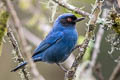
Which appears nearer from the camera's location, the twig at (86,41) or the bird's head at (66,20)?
the twig at (86,41)

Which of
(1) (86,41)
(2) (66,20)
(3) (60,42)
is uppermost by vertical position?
(2) (66,20)

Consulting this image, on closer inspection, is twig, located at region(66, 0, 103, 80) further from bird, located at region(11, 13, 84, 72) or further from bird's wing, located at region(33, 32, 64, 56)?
bird's wing, located at region(33, 32, 64, 56)

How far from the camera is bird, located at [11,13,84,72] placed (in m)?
4.40

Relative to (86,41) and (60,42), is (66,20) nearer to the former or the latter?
(60,42)

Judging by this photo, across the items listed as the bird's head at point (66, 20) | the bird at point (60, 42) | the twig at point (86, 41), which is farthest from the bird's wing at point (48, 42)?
the twig at point (86, 41)

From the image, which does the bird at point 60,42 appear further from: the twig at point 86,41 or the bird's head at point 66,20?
the twig at point 86,41

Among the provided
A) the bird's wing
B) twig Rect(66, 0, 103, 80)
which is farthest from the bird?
twig Rect(66, 0, 103, 80)

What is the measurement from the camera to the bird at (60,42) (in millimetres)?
4402

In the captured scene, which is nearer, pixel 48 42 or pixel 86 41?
pixel 86 41

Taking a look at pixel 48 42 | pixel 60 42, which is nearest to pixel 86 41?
pixel 60 42

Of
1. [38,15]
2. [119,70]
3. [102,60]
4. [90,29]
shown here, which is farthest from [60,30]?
[102,60]

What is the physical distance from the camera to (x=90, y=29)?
2891 mm

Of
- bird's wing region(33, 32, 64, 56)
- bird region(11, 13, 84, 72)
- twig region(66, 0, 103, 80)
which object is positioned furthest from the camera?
bird's wing region(33, 32, 64, 56)

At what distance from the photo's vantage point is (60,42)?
4.57 meters
